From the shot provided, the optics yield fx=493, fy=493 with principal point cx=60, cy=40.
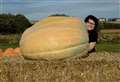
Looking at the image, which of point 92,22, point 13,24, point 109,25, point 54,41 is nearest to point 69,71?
point 54,41

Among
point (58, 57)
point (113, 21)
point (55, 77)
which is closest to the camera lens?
point (55, 77)

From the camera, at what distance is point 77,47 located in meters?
7.06

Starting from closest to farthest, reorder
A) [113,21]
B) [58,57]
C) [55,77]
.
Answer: [55,77], [58,57], [113,21]

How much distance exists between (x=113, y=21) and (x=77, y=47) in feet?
137

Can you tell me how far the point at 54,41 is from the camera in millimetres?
6902

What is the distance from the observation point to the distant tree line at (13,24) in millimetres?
47875

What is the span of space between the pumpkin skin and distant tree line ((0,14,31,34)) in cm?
3919

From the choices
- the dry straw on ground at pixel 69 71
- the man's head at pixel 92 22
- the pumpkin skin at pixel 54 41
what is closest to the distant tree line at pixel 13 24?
the man's head at pixel 92 22

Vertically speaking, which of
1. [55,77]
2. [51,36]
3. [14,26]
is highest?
[51,36]

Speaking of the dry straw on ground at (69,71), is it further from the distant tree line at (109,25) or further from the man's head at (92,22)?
the distant tree line at (109,25)

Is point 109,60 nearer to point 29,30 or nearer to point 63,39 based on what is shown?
point 63,39

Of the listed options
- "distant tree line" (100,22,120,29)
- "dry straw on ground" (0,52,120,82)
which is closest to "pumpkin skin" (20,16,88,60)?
"dry straw on ground" (0,52,120,82)

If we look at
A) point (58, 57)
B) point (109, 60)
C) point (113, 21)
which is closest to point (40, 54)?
point (58, 57)

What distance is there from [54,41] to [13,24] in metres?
43.9
